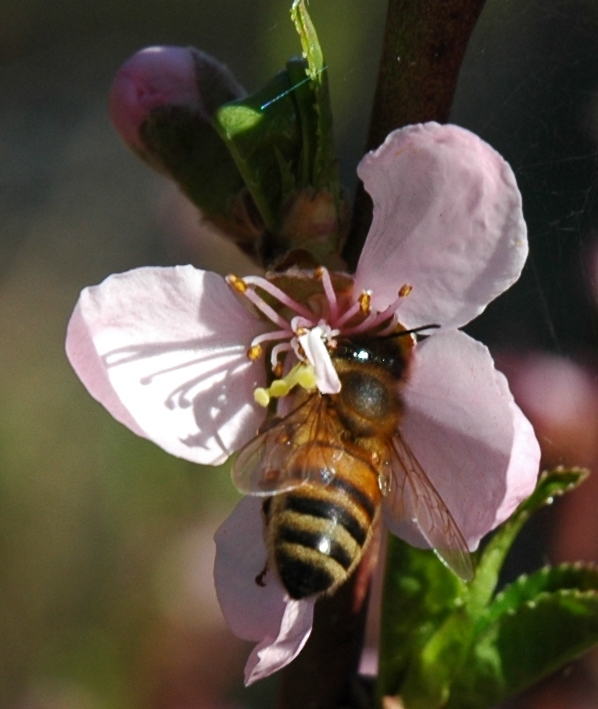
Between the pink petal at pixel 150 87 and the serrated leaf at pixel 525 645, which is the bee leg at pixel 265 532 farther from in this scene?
the pink petal at pixel 150 87

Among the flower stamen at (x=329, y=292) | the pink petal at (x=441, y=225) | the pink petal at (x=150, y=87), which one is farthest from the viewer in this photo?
the pink petal at (x=150, y=87)

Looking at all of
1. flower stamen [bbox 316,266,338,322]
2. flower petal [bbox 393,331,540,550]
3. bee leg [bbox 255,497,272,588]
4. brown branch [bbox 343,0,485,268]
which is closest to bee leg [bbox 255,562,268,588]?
bee leg [bbox 255,497,272,588]

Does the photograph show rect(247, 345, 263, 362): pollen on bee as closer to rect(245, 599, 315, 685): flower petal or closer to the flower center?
the flower center

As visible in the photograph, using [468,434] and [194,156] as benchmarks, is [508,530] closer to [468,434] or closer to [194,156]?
[468,434]

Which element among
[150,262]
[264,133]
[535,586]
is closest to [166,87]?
[264,133]

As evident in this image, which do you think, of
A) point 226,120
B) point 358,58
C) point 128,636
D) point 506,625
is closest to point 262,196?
point 226,120

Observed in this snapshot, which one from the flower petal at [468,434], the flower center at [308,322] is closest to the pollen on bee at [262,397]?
the flower center at [308,322]

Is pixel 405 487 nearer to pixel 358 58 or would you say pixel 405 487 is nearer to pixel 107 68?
pixel 358 58
